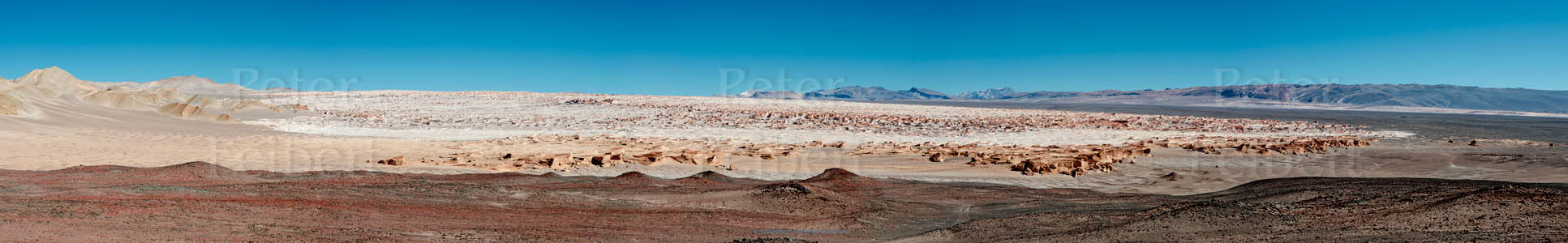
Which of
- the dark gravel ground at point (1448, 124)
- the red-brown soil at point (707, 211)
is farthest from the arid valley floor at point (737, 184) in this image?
the dark gravel ground at point (1448, 124)

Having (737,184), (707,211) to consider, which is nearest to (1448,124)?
(737,184)

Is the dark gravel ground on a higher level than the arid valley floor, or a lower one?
higher

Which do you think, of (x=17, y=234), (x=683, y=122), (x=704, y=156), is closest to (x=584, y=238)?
(x=17, y=234)

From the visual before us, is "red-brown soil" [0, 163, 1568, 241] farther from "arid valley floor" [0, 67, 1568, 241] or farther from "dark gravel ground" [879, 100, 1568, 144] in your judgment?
"dark gravel ground" [879, 100, 1568, 144]

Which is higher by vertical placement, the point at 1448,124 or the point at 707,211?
the point at 1448,124

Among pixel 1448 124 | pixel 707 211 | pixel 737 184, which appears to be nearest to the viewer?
pixel 707 211

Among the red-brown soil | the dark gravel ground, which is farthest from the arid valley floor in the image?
the dark gravel ground

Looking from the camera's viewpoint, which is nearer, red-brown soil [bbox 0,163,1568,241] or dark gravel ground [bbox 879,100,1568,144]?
red-brown soil [bbox 0,163,1568,241]

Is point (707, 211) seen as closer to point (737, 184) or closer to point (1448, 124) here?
point (737, 184)

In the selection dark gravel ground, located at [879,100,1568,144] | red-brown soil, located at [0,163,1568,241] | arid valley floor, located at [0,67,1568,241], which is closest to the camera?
red-brown soil, located at [0,163,1568,241]

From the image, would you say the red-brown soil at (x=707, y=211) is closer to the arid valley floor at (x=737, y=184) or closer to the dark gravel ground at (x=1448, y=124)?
the arid valley floor at (x=737, y=184)
